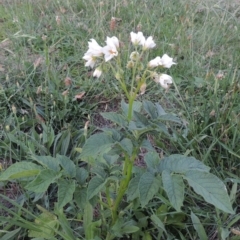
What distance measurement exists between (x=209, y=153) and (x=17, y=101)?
3.34 feet

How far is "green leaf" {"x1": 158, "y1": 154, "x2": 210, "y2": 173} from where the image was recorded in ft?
3.74

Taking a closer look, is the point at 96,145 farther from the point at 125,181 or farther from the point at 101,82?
the point at 101,82

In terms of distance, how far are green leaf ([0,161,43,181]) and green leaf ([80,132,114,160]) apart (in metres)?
0.19

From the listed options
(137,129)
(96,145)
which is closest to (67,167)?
(96,145)

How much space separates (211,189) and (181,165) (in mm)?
113

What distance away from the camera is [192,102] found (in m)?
2.06

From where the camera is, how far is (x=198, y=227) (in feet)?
4.73

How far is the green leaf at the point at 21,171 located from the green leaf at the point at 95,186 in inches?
6.6

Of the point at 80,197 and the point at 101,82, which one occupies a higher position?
the point at 80,197

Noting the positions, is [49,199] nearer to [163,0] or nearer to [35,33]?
[35,33]

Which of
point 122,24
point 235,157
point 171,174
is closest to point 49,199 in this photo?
point 171,174

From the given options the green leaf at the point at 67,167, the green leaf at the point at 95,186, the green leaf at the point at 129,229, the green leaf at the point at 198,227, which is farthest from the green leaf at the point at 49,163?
the green leaf at the point at 198,227

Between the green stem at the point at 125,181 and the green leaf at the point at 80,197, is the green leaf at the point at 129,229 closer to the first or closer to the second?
the green stem at the point at 125,181

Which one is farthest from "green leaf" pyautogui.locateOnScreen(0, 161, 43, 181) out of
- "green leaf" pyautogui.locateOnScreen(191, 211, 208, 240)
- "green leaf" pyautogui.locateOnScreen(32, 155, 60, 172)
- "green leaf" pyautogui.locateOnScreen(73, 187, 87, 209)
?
"green leaf" pyautogui.locateOnScreen(191, 211, 208, 240)
